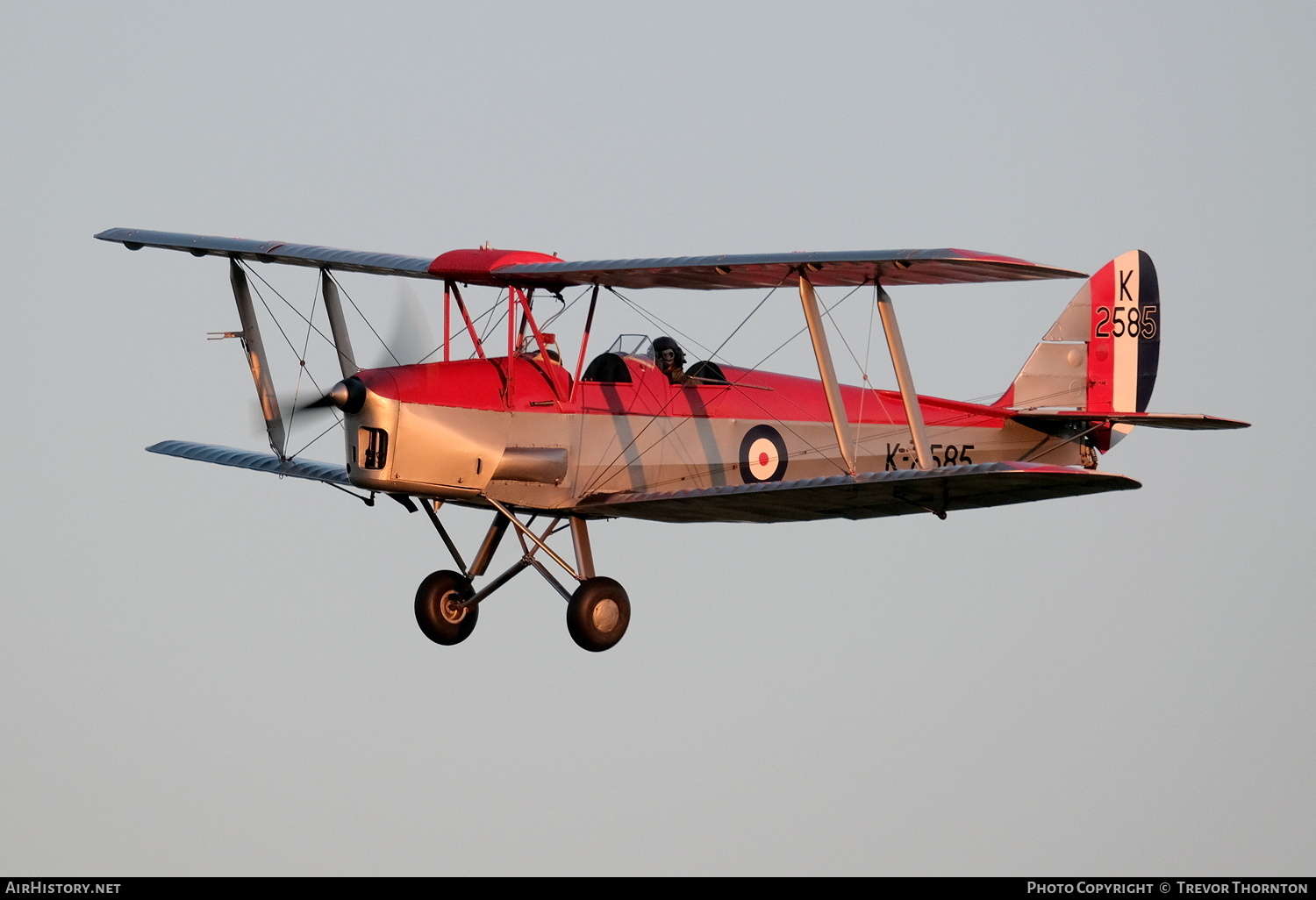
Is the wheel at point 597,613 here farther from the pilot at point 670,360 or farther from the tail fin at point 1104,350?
the tail fin at point 1104,350

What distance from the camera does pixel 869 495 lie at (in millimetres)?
16797

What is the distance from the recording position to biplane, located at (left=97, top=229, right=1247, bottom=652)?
16781 mm

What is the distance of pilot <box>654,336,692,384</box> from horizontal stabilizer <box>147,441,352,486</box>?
10.3ft

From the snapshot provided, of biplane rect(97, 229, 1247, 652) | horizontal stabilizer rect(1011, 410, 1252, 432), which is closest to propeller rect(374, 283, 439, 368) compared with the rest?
biplane rect(97, 229, 1247, 652)

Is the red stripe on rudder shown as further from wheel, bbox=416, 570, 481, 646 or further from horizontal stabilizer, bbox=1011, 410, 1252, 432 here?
wheel, bbox=416, 570, 481, 646

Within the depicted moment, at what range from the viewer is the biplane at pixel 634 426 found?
16781 mm

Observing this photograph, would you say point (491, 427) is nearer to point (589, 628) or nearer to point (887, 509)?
point (589, 628)

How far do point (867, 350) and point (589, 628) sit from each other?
142 inches

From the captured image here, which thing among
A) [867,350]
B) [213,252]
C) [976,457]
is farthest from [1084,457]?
Answer: [213,252]

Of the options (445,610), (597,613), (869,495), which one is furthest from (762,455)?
(445,610)

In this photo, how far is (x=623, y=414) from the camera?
742 inches

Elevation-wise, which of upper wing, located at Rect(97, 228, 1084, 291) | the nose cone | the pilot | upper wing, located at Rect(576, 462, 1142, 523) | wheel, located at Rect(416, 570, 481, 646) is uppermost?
upper wing, located at Rect(97, 228, 1084, 291)

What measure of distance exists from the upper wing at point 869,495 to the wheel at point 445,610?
1535 mm
